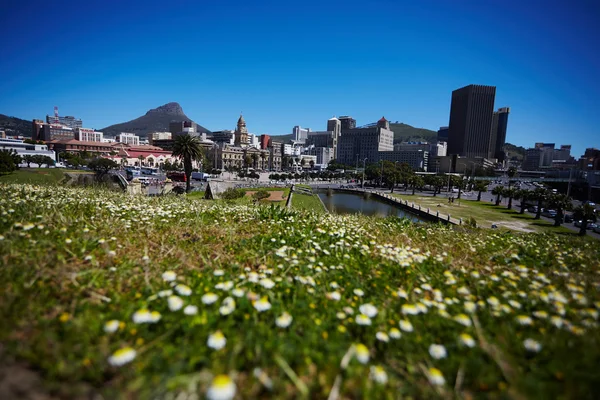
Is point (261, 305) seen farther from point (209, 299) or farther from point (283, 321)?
point (209, 299)

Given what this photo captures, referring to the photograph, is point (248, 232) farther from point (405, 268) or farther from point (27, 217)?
point (27, 217)

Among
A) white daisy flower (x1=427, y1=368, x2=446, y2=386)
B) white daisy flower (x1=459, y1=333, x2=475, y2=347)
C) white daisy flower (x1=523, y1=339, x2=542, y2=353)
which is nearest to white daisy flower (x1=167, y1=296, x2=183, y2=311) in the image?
white daisy flower (x1=427, y1=368, x2=446, y2=386)

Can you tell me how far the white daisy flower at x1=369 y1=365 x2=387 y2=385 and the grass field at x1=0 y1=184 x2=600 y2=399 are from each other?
Result: 1 cm

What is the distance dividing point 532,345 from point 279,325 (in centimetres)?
249

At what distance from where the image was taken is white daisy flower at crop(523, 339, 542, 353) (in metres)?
2.65

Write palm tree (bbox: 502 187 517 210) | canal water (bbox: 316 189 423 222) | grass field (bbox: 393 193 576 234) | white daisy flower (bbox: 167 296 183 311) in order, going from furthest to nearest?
1. palm tree (bbox: 502 187 517 210)
2. canal water (bbox: 316 189 423 222)
3. grass field (bbox: 393 193 576 234)
4. white daisy flower (bbox: 167 296 183 311)

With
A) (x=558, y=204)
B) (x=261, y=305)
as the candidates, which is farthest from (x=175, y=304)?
(x=558, y=204)

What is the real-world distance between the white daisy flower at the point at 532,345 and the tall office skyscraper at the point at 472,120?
705 ft

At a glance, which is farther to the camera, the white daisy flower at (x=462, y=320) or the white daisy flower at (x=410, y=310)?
the white daisy flower at (x=410, y=310)

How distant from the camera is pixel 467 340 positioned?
2.70 meters

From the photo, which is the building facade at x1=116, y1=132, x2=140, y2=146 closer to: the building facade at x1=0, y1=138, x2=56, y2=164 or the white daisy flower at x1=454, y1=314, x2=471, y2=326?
the building facade at x1=0, y1=138, x2=56, y2=164

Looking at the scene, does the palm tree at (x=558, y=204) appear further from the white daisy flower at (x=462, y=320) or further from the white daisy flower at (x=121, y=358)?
the white daisy flower at (x=121, y=358)

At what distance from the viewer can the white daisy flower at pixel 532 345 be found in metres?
2.65

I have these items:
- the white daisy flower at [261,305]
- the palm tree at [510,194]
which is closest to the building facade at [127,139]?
the palm tree at [510,194]
